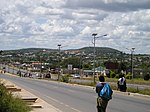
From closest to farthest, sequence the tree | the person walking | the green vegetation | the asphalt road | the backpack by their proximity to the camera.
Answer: the green vegetation < the backpack < the asphalt road < the person walking < the tree

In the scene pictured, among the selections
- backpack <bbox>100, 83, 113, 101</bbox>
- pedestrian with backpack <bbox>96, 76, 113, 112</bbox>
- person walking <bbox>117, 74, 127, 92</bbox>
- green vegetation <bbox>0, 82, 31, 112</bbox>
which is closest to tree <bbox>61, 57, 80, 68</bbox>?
person walking <bbox>117, 74, 127, 92</bbox>

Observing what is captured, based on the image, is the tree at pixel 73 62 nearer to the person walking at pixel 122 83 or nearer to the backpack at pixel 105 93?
the person walking at pixel 122 83

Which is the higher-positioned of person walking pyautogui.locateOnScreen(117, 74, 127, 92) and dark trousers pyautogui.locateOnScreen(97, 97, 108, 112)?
person walking pyautogui.locateOnScreen(117, 74, 127, 92)

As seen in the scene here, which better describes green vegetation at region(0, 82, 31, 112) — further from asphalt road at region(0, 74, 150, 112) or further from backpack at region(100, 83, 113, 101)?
asphalt road at region(0, 74, 150, 112)

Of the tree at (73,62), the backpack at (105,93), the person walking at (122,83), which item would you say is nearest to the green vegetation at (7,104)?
the backpack at (105,93)

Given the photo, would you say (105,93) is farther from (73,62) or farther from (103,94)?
(73,62)

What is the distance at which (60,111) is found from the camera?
2027 centimetres

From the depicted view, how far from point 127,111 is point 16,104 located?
278 inches

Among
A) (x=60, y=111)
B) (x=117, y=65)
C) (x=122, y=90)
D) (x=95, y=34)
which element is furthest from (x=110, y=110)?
(x=117, y=65)

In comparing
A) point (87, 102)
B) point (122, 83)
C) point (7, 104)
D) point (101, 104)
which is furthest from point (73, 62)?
point (7, 104)

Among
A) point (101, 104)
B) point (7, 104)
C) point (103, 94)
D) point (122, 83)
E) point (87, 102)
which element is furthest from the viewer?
point (122, 83)

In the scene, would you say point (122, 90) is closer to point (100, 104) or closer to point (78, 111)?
point (78, 111)

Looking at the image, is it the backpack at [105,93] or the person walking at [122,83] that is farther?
the person walking at [122,83]

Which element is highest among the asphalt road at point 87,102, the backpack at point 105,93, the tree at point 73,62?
the tree at point 73,62
